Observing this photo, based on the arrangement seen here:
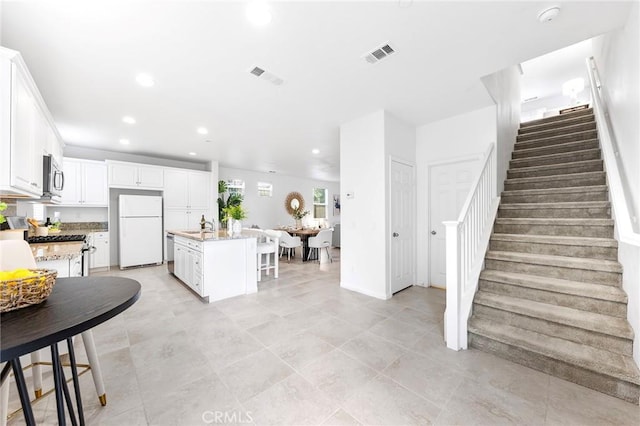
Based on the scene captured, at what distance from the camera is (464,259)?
2438 millimetres

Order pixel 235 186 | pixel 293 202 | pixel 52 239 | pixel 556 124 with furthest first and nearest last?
pixel 293 202
pixel 235 186
pixel 556 124
pixel 52 239

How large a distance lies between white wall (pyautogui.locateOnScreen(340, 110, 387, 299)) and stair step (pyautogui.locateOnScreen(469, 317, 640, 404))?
1.45 metres

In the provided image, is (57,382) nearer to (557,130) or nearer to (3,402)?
(3,402)

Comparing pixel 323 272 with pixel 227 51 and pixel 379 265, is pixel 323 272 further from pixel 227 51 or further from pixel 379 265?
pixel 227 51

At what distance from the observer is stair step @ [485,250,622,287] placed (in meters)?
2.22

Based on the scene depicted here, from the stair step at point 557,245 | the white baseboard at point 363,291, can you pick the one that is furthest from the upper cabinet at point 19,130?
the stair step at point 557,245

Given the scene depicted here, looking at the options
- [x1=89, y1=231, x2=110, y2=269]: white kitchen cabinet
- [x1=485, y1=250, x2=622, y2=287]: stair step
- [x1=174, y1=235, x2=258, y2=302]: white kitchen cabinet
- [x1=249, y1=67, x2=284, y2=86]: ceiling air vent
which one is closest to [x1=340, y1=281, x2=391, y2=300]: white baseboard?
[x1=485, y1=250, x2=622, y2=287]: stair step

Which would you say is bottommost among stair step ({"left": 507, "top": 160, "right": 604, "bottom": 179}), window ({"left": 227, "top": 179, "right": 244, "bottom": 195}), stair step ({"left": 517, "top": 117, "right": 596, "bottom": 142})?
stair step ({"left": 507, "top": 160, "right": 604, "bottom": 179})

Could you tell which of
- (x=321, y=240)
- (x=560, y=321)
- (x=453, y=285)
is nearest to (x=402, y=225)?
(x=453, y=285)

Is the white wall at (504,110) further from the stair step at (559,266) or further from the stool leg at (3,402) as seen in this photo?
the stool leg at (3,402)

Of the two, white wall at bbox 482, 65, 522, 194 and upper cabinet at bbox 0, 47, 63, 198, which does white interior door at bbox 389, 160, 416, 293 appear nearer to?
white wall at bbox 482, 65, 522, 194

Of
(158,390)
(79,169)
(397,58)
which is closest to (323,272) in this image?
(158,390)

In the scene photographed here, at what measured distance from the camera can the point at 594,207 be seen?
2.73m

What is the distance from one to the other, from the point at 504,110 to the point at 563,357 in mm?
3498
